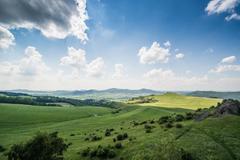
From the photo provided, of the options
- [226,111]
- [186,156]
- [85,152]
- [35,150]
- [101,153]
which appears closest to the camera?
[186,156]

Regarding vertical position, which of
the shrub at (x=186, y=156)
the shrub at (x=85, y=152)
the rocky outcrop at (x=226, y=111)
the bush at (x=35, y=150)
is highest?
the rocky outcrop at (x=226, y=111)

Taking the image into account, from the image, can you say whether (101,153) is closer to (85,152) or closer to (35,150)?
(85,152)

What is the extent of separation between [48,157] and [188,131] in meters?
36.1

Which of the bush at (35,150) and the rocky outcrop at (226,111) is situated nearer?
the bush at (35,150)

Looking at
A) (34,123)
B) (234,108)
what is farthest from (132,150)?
(34,123)

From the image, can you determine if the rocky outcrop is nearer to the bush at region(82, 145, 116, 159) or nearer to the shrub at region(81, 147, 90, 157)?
the bush at region(82, 145, 116, 159)

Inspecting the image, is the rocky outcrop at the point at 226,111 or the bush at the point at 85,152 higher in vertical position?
the rocky outcrop at the point at 226,111

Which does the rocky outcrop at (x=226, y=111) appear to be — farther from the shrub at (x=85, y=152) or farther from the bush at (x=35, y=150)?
the bush at (x=35, y=150)

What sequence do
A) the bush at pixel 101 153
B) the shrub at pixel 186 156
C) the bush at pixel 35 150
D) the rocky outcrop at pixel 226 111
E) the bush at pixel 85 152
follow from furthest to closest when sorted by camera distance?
the rocky outcrop at pixel 226 111, the bush at pixel 85 152, the bush at pixel 101 153, the bush at pixel 35 150, the shrub at pixel 186 156

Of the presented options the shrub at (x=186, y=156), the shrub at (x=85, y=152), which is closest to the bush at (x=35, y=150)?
the shrub at (x=85, y=152)

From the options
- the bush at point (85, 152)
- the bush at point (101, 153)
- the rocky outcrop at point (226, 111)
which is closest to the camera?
the bush at point (101, 153)

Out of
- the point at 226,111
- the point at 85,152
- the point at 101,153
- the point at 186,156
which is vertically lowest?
the point at 85,152

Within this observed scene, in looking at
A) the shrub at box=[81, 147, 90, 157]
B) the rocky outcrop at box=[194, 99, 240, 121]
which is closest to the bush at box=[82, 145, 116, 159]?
the shrub at box=[81, 147, 90, 157]

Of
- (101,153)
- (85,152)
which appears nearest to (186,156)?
(101,153)
